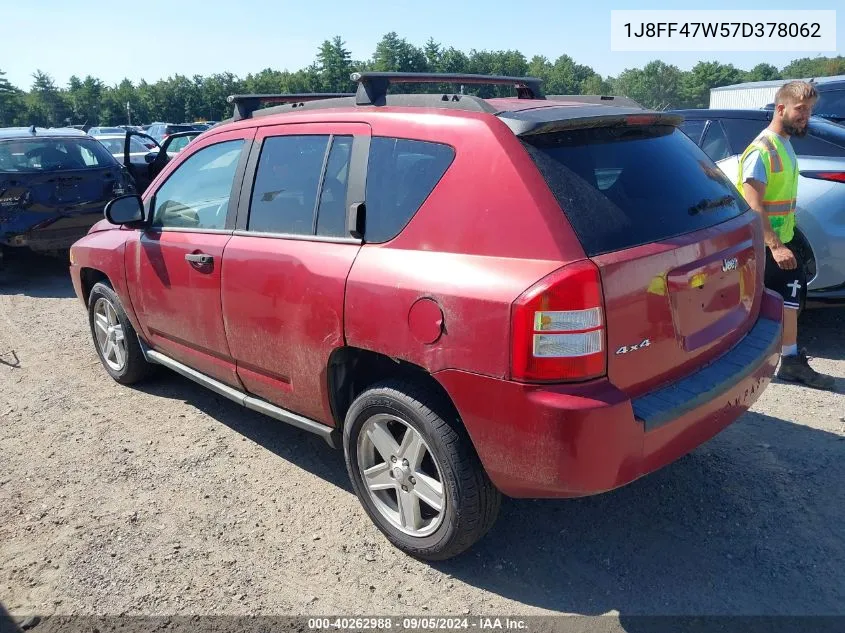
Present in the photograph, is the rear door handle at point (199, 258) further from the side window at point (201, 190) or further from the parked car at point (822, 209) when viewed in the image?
the parked car at point (822, 209)

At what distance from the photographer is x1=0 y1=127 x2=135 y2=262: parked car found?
25.7 ft

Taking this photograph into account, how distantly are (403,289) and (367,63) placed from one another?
109730mm

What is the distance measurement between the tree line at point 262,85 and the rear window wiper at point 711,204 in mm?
77708

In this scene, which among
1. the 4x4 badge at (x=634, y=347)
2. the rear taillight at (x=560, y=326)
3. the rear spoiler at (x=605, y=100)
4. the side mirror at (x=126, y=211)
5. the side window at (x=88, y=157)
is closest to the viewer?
the rear taillight at (x=560, y=326)

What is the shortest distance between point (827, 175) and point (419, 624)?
14.6 feet

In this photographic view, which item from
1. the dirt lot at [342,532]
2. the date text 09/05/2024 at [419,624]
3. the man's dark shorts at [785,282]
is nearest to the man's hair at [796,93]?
the man's dark shorts at [785,282]

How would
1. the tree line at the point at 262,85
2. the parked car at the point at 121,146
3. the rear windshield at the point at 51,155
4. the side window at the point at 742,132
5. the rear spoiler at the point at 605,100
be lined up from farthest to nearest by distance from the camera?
the tree line at the point at 262,85
the parked car at the point at 121,146
the rear windshield at the point at 51,155
the side window at the point at 742,132
the rear spoiler at the point at 605,100

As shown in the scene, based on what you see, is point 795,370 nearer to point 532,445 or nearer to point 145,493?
point 532,445

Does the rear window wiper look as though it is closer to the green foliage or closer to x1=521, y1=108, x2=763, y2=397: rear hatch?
x1=521, y1=108, x2=763, y2=397: rear hatch

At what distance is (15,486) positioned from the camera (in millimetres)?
3660

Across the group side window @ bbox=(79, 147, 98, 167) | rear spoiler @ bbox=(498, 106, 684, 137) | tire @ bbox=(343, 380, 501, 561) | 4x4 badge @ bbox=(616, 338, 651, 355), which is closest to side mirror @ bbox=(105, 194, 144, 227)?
tire @ bbox=(343, 380, 501, 561)

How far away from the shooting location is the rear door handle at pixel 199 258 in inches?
141

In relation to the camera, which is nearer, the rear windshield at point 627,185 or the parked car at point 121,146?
the rear windshield at point 627,185

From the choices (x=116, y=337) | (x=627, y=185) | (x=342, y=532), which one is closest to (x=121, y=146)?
(x=116, y=337)
